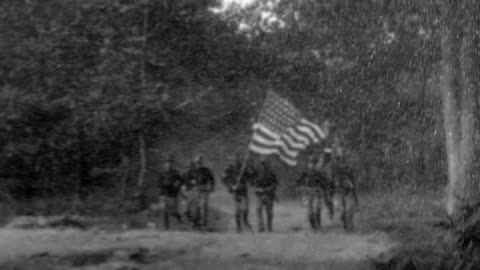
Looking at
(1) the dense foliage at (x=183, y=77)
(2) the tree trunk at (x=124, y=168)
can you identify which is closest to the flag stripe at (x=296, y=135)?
(1) the dense foliage at (x=183, y=77)

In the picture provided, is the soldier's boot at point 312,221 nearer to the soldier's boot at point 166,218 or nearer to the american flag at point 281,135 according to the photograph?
the american flag at point 281,135

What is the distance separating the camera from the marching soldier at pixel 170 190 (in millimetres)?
13411

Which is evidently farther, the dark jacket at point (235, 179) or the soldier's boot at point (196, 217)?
the soldier's boot at point (196, 217)

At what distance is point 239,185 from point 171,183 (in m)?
1.10

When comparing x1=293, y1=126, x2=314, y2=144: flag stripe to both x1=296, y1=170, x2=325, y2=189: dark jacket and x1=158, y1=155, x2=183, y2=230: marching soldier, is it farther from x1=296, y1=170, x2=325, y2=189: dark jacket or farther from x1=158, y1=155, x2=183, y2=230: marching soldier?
x1=158, y1=155, x2=183, y2=230: marching soldier

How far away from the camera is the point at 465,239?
6504mm

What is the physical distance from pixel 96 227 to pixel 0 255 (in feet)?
16.0

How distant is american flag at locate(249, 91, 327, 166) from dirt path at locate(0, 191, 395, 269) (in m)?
1.16

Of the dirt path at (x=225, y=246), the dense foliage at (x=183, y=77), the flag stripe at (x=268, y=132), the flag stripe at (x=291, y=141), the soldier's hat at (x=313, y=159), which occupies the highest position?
the dense foliage at (x=183, y=77)

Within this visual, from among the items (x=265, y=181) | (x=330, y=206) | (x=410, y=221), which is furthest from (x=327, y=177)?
(x=410, y=221)

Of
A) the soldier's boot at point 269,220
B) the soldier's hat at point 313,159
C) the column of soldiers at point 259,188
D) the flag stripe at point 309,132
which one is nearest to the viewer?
the soldier's hat at point 313,159

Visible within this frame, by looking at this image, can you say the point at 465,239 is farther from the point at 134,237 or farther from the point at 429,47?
the point at 429,47

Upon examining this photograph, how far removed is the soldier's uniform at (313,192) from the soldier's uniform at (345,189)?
27 centimetres

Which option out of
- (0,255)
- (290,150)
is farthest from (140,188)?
(0,255)
